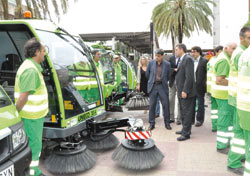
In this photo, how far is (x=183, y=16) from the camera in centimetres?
1816

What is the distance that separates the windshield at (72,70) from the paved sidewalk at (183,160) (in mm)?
1087

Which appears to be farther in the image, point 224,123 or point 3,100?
point 224,123

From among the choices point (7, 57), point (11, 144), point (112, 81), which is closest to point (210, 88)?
point (112, 81)

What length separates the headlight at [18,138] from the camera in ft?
8.48

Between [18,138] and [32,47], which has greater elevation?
[32,47]

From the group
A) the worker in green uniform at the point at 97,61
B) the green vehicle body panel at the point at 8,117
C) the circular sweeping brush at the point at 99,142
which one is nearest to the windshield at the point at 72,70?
the worker in green uniform at the point at 97,61

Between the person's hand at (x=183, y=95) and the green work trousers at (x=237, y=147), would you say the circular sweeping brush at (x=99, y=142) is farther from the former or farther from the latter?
the green work trousers at (x=237, y=147)

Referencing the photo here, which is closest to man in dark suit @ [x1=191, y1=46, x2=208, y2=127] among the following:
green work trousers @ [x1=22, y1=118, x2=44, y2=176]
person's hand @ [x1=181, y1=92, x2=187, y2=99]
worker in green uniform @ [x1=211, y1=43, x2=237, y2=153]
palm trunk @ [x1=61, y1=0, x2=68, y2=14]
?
person's hand @ [x1=181, y1=92, x2=187, y2=99]

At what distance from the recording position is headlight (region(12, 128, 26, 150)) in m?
2.58

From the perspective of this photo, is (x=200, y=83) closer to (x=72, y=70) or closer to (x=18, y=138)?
(x=72, y=70)

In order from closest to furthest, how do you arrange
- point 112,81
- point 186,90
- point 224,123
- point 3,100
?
point 3,100 → point 224,123 → point 186,90 → point 112,81

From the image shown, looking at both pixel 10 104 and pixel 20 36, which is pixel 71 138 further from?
pixel 20 36

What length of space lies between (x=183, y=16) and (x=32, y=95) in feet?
55.2

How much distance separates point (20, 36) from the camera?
13.6 feet
